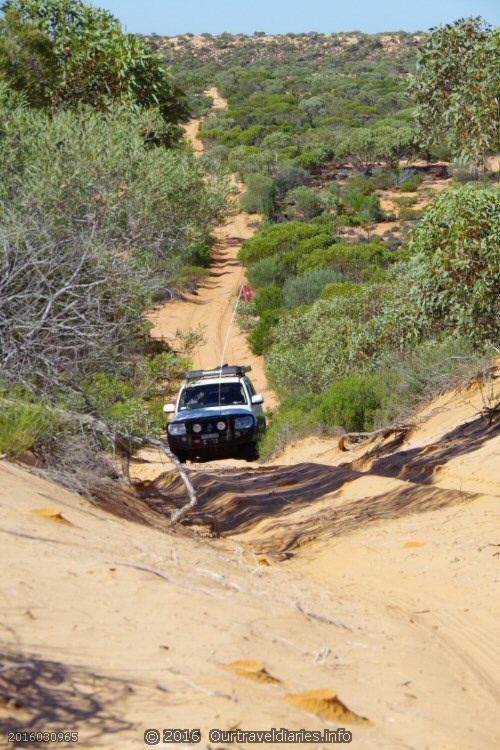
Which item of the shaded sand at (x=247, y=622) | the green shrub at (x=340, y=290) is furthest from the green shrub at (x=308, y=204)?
the shaded sand at (x=247, y=622)

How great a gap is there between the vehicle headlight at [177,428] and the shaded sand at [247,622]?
4.73 m

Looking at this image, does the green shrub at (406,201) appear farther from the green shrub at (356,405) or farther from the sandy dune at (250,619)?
the sandy dune at (250,619)

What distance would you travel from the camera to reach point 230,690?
3.67 meters

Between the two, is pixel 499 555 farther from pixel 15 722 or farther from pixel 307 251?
pixel 307 251

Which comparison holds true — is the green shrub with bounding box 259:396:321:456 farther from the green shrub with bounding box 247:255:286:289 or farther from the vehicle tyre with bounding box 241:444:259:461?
the green shrub with bounding box 247:255:286:289

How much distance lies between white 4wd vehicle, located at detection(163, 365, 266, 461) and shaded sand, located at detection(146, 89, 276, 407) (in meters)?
14.1

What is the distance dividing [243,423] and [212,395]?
3.68 ft

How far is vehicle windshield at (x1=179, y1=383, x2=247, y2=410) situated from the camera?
49.7ft

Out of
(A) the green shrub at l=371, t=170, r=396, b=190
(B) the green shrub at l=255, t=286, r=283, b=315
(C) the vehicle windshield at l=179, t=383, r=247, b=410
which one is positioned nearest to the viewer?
(C) the vehicle windshield at l=179, t=383, r=247, b=410

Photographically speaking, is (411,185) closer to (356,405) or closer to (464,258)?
(356,405)

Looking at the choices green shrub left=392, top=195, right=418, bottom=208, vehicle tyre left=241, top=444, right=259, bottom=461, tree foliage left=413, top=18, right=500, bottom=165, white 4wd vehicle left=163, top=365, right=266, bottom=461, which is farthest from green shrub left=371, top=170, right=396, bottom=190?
tree foliage left=413, top=18, right=500, bottom=165

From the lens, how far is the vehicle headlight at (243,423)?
14.4m

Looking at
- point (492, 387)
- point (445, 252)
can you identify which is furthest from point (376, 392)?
point (445, 252)

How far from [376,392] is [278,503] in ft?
26.0
